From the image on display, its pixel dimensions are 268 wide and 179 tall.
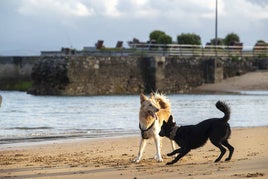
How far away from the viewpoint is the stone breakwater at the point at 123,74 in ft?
150

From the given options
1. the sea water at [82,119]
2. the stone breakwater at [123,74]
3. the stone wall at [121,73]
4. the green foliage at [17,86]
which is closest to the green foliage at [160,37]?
the stone wall at [121,73]

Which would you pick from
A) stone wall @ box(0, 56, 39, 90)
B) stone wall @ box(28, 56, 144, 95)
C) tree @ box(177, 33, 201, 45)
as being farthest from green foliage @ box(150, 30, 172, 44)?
stone wall @ box(28, 56, 144, 95)

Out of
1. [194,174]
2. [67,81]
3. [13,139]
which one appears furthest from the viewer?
[67,81]

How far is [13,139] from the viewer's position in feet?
58.4

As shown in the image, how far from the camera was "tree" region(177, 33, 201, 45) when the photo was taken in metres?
61.9

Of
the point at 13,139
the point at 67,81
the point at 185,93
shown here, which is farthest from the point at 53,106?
the point at 185,93

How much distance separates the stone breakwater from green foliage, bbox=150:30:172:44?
882 cm

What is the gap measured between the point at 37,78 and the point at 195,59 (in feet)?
38.5

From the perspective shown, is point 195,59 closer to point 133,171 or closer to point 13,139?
point 13,139

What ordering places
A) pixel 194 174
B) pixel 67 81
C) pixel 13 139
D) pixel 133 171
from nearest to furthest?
pixel 194 174 → pixel 133 171 → pixel 13 139 → pixel 67 81

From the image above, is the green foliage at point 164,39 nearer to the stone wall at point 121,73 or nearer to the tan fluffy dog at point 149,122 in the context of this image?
the stone wall at point 121,73

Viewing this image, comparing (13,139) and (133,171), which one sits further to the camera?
(13,139)

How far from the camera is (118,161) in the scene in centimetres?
1201

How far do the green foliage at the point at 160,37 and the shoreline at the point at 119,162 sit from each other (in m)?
45.7
